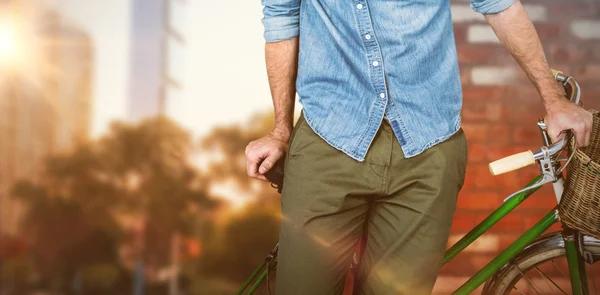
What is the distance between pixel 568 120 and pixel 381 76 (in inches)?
18.6

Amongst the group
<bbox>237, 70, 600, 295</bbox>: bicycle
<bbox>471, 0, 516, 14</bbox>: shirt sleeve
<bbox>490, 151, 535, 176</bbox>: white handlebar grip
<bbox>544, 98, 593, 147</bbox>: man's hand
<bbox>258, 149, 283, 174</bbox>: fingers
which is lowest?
<bbox>237, 70, 600, 295</bbox>: bicycle

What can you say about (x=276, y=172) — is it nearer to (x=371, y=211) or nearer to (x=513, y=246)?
(x=371, y=211)

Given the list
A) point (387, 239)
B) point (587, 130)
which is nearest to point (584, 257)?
point (587, 130)

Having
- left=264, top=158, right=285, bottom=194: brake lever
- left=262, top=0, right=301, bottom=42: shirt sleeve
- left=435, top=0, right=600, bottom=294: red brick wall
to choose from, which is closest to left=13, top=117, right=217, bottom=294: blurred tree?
left=435, top=0, right=600, bottom=294: red brick wall

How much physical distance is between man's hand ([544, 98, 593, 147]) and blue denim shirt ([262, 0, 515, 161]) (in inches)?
9.4

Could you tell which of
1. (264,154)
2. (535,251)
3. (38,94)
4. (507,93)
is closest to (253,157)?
(264,154)

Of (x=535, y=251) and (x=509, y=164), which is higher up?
(x=509, y=164)

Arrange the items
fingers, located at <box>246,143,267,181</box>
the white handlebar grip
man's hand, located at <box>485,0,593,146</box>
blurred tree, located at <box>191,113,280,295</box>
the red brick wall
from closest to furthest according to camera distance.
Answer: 1. the white handlebar grip
2. man's hand, located at <box>485,0,593,146</box>
3. fingers, located at <box>246,143,267,181</box>
4. the red brick wall
5. blurred tree, located at <box>191,113,280,295</box>

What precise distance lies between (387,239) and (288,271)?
0.84ft

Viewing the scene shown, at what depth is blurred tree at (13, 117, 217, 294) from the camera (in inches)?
137

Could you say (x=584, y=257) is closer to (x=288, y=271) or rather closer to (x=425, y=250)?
(x=425, y=250)

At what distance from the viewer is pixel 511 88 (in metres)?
2.79

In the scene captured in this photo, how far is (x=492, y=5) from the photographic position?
1676mm

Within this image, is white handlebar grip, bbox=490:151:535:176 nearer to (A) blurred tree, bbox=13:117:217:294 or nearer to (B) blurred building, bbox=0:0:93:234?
(A) blurred tree, bbox=13:117:217:294
